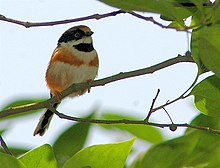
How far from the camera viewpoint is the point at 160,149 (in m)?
2.25

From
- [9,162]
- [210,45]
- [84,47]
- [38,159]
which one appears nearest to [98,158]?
[38,159]

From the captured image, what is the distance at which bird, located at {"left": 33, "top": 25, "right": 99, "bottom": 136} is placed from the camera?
Answer: 408cm

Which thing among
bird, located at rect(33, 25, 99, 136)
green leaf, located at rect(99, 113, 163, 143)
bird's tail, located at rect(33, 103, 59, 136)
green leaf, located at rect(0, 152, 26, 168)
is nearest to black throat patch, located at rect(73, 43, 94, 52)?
bird, located at rect(33, 25, 99, 136)

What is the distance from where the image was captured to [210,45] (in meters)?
1.70

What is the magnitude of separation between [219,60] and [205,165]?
69 centimetres

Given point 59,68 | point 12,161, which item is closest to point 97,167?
point 12,161

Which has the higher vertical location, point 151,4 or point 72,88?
point 151,4

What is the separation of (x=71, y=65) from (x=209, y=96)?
2.15 meters

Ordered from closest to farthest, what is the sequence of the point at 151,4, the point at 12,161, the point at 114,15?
the point at 151,4
the point at 12,161
the point at 114,15

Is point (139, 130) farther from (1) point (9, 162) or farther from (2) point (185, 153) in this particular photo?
(1) point (9, 162)

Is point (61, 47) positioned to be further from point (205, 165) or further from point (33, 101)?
point (205, 165)

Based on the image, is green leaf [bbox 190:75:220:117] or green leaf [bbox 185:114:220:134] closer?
green leaf [bbox 190:75:220:117]

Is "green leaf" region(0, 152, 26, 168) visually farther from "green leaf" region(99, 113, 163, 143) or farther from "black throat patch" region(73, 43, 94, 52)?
"black throat patch" region(73, 43, 94, 52)

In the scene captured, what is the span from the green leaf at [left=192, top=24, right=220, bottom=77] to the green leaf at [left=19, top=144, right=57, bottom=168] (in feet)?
2.12
